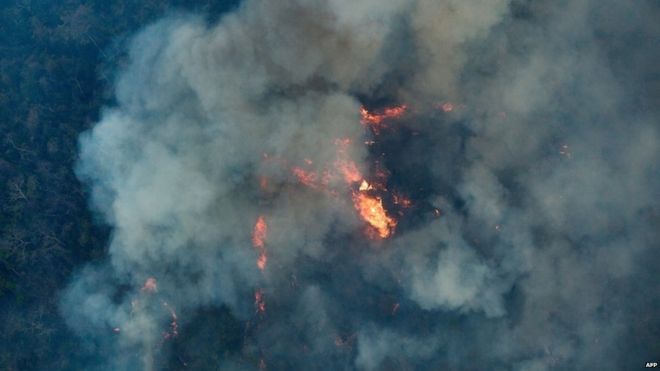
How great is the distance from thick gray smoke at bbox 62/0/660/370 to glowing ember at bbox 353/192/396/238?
49 centimetres

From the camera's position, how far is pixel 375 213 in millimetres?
26219

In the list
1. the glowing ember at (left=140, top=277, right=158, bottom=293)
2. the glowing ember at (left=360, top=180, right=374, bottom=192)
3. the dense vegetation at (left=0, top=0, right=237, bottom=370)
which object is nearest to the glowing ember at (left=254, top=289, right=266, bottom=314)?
the glowing ember at (left=140, top=277, right=158, bottom=293)

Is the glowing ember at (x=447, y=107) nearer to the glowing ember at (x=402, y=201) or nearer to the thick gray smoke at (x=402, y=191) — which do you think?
the thick gray smoke at (x=402, y=191)

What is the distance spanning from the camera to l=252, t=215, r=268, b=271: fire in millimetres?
26625

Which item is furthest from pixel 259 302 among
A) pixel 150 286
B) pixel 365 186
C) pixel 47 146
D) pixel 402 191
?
pixel 47 146

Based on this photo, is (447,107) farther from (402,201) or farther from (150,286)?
(150,286)

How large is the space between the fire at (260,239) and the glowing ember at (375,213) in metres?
4.95

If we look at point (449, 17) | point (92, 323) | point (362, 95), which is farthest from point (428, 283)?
point (92, 323)

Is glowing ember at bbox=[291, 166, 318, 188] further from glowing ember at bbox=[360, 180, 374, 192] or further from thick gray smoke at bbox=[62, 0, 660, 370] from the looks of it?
glowing ember at bbox=[360, 180, 374, 192]

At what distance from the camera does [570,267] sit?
82.7 feet

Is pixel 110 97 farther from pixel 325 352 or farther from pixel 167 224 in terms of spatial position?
pixel 325 352

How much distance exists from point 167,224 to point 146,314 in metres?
4.98

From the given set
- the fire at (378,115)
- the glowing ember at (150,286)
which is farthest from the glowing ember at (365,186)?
the glowing ember at (150,286)

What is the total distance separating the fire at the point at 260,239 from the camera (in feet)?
87.4
